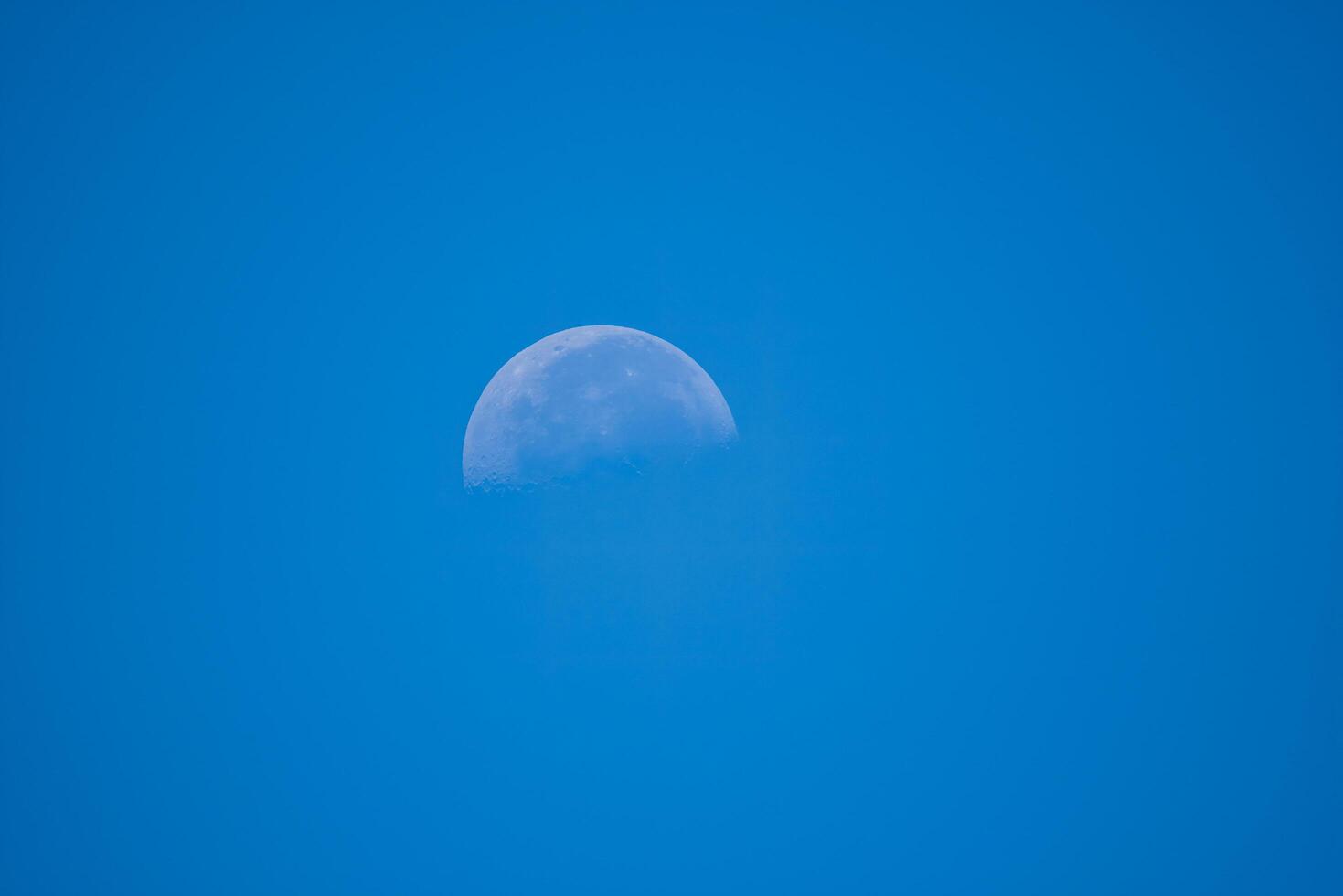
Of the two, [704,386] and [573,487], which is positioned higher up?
[704,386]

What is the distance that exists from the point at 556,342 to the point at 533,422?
0.34m

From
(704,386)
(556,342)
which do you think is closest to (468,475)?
(556,342)

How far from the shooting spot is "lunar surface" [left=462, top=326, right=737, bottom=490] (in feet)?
13.5

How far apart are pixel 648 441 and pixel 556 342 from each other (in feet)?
1.83

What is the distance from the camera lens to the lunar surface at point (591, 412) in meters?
4.11

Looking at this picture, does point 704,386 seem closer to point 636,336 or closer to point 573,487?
point 636,336

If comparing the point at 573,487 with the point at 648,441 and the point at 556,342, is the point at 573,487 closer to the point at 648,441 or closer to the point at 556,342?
the point at 648,441

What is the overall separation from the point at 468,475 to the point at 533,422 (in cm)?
34

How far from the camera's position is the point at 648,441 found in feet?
13.6

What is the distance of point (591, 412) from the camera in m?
4.18

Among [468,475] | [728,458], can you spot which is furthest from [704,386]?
[468,475]

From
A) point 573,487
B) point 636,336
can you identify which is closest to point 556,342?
point 636,336

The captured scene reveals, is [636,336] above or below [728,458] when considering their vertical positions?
above

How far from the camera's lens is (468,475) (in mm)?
4109
